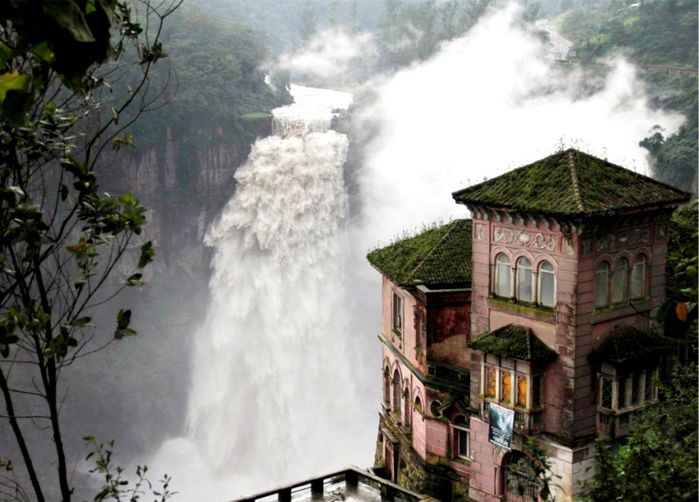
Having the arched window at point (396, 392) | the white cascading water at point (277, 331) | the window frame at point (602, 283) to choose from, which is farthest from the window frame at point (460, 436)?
the white cascading water at point (277, 331)

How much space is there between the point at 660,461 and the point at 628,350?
313 inches

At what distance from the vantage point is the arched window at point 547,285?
18.2 meters

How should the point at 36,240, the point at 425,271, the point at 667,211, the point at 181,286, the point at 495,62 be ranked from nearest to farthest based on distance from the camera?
the point at 36,240
the point at 667,211
the point at 425,271
the point at 181,286
the point at 495,62

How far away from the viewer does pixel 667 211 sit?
18922 mm

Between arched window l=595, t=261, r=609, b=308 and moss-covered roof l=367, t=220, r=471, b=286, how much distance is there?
154 inches

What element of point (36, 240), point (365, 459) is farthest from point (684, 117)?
point (36, 240)

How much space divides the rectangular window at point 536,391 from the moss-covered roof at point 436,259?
12.0 feet

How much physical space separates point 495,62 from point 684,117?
65.5 ft

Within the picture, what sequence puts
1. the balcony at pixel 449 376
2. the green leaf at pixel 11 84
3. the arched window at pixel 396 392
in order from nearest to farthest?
the green leaf at pixel 11 84
the balcony at pixel 449 376
the arched window at pixel 396 392

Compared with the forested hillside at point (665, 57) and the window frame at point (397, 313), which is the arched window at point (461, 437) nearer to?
the window frame at point (397, 313)

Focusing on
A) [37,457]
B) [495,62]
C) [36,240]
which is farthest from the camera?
[495,62]

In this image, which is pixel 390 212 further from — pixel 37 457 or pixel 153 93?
pixel 37 457

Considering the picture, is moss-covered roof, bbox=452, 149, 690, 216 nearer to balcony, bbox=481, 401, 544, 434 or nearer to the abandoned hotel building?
the abandoned hotel building

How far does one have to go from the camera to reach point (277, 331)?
169 feet
